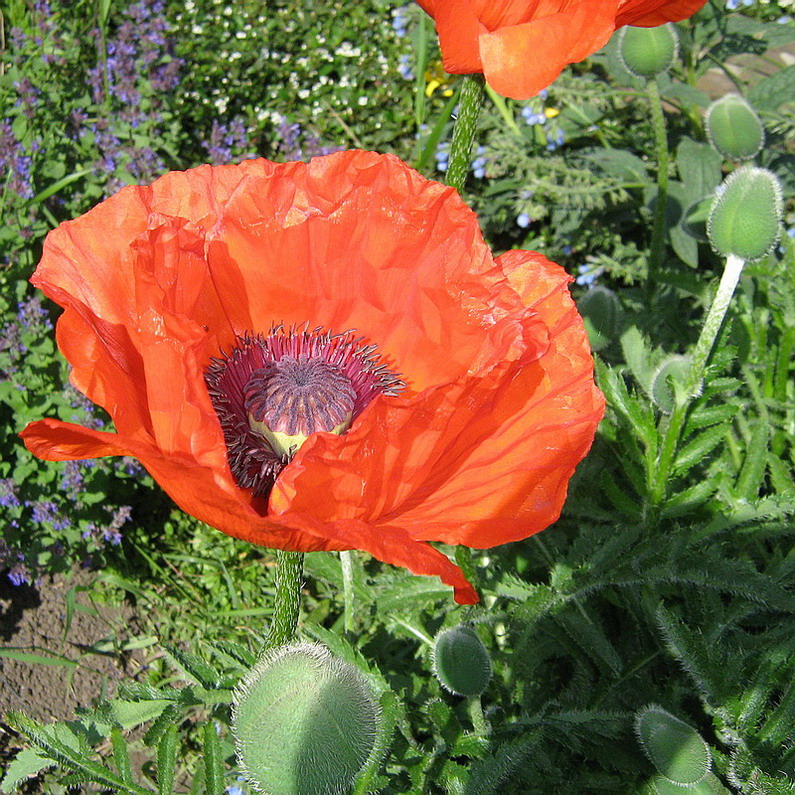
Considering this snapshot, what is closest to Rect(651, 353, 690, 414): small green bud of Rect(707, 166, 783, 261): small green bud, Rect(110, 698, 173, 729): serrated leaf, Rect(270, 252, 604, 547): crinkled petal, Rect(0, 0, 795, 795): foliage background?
Rect(0, 0, 795, 795): foliage background

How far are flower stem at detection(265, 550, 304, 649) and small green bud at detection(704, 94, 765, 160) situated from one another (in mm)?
1917

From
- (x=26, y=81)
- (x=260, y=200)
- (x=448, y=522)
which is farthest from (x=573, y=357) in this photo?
(x=26, y=81)

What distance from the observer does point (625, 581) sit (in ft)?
6.55

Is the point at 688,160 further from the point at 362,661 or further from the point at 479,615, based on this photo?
the point at 362,661

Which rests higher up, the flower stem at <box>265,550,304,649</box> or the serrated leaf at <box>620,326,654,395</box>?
the flower stem at <box>265,550,304,649</box>

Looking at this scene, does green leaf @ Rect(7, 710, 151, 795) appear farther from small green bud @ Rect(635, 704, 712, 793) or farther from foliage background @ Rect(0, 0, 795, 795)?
small green bud @ Rect(635, 704, 712, 793)

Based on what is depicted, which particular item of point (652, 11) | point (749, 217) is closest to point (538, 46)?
point (652, 11)

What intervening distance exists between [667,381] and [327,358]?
965 millimetres

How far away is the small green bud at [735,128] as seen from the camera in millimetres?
2652

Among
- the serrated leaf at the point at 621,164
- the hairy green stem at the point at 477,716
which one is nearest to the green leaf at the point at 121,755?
the hairy green stem at the point at 477,716

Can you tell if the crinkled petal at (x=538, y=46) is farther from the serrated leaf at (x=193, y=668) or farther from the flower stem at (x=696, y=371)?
the serrated leaf at (x=193, y=668)

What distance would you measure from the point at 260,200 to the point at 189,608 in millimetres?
1935

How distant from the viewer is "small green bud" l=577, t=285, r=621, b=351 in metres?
2.46

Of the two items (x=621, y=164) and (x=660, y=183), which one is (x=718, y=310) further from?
(x=621, y=164)
